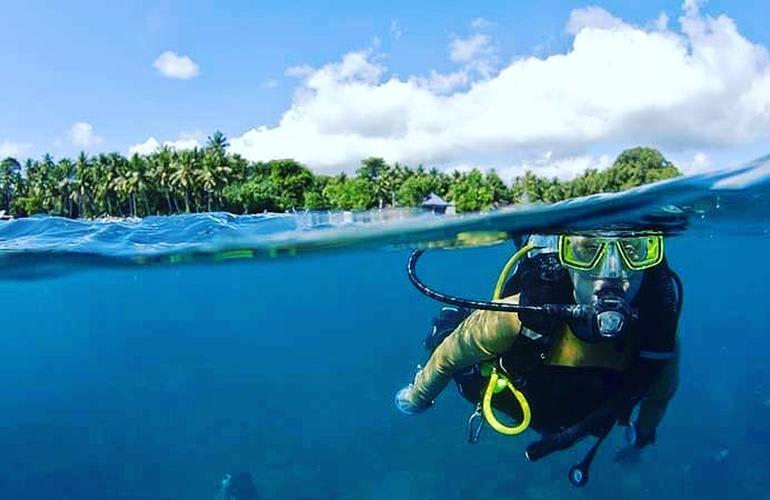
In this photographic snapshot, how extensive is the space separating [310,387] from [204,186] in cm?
4263

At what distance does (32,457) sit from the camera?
62.5ft

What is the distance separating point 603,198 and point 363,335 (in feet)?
158

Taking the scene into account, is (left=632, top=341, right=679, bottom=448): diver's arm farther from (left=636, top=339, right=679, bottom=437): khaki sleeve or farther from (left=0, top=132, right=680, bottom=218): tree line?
(left=0, top=132, right=680, bottom=218): tree line

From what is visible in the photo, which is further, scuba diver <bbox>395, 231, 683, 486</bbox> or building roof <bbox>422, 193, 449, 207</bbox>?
building roof <bbox>422, 193, 449, 207</bbox>

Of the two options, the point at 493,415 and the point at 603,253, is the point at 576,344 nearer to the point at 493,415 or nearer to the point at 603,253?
the point at 603,253

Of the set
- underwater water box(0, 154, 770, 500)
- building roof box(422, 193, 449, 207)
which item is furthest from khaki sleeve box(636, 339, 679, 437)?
building roof box(422, 193, 449, 207)

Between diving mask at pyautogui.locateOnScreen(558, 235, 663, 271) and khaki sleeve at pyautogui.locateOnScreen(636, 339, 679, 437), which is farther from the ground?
diving mask at pyautogui.locateOnScreen(558, 235, 663, 271)

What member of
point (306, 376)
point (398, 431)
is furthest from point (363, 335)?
point (398, 431)

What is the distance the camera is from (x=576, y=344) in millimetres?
5191

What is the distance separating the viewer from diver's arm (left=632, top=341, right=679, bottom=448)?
5391 millimetres

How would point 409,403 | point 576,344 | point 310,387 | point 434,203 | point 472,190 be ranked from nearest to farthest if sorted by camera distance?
point 576,344, point 409,403, point 434,203, point 310,387, point 472,190

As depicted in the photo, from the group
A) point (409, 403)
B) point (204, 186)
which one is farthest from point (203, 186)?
point (409, 403)

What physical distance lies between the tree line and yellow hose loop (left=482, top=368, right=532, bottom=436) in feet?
213

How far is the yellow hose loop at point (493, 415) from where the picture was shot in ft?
17.3
